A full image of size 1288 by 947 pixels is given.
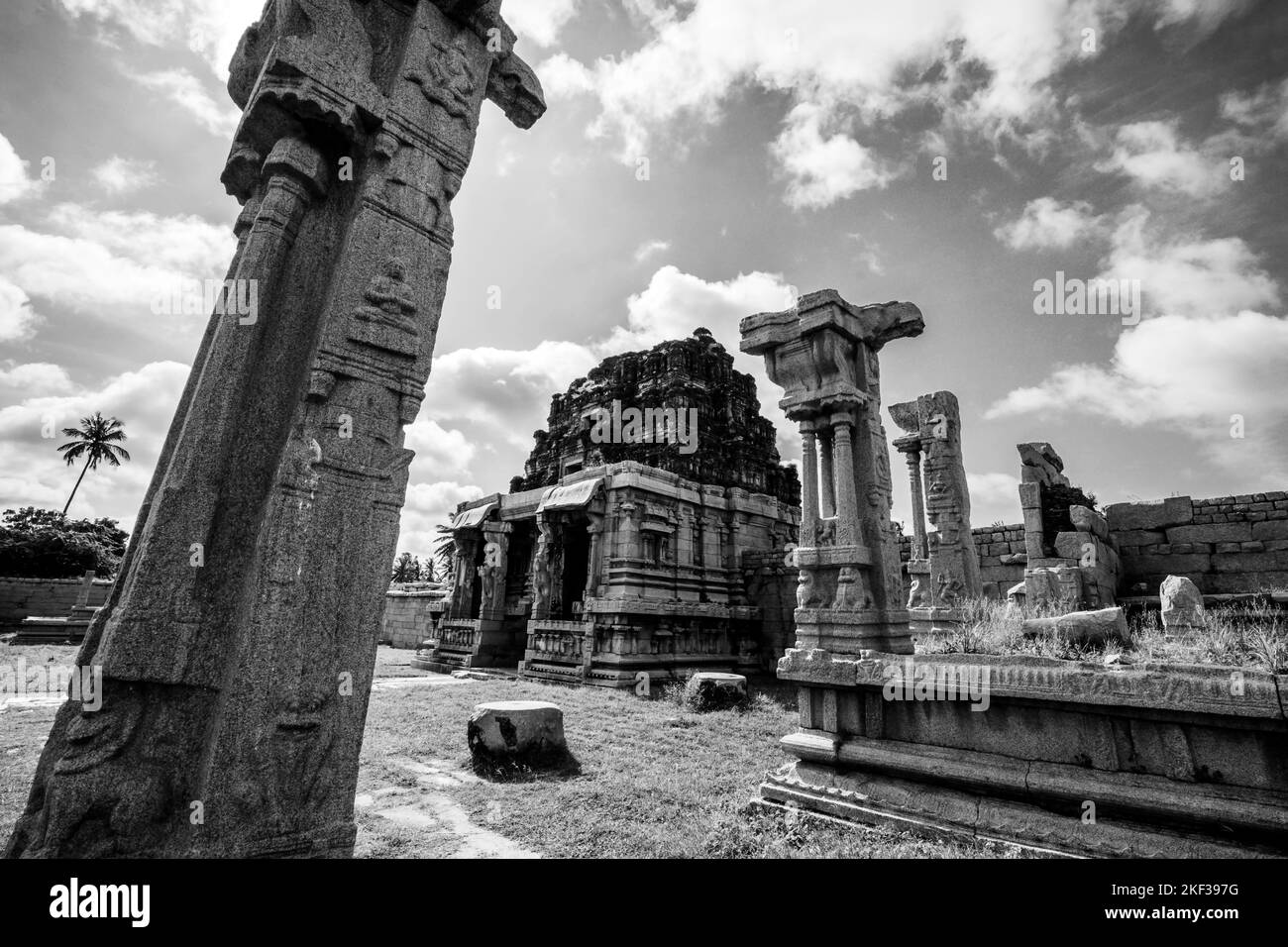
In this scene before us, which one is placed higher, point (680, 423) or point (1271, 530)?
point (680, 423)

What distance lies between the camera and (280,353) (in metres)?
3.14

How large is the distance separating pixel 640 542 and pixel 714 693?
16.9ft

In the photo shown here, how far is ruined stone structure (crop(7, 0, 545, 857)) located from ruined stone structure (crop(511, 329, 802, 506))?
12.9 meters

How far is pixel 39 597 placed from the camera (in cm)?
2388

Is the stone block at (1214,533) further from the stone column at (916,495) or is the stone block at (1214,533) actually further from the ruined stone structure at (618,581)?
the ruined stone structure at (618,581)

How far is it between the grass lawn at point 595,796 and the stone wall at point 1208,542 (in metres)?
7.91

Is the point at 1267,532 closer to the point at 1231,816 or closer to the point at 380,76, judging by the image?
the point at 1231,816

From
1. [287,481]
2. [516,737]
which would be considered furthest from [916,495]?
[287,481]

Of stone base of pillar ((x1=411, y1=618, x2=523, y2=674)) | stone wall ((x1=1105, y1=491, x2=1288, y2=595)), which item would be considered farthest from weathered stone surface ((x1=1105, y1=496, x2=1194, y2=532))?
stone base of pillar ((x1=411, y1=618, x2=523, y2=674))

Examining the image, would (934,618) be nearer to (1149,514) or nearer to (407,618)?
(1149,514)

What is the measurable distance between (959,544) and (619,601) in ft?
22.2

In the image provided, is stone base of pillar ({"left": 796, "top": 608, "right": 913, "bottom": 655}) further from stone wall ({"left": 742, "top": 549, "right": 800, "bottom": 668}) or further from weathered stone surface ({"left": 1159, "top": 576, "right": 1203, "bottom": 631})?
stone wall ({"left": 742, "top": 549, "right": 800, "bottom": 668})

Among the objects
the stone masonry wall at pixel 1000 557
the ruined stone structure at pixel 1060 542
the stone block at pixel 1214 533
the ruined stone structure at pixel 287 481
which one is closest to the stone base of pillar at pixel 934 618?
the ruined stone structure at pixel 1060 542
